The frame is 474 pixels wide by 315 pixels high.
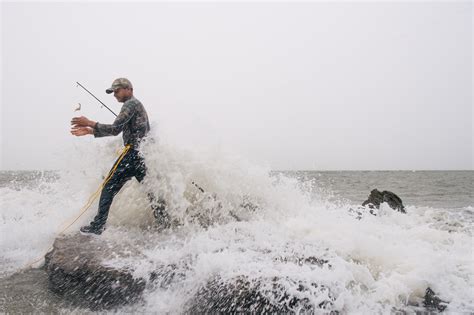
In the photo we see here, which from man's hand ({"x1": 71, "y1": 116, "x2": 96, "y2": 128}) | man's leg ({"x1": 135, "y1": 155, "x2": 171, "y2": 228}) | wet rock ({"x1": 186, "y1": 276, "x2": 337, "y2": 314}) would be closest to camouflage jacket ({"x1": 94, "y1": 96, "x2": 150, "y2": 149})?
man's hand ({"x1": 71, "y1": 116, "x2": 96, "y2": 128})

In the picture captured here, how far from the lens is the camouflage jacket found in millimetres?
5324

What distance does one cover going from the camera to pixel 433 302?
3.78 m

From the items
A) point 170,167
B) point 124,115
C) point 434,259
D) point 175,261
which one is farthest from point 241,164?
point 434,259

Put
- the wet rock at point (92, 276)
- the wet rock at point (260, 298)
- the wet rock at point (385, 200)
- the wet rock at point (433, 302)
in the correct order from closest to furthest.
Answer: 1. the wet rock at point (260, 298)
2. the wet rock at point (433, 302)
3. the wet rock at point (92, 276)
4. the wet rock at point (385, 200)

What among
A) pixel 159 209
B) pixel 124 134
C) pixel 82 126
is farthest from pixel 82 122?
Answer: pixel 159 209

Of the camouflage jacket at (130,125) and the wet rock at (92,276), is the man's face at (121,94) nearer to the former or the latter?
the camouflage jacket at (130,125)

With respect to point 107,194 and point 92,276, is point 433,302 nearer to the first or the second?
point 92,276

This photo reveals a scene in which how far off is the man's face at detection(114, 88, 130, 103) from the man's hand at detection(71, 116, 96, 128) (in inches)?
26.7

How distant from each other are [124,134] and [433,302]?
4.83 metres

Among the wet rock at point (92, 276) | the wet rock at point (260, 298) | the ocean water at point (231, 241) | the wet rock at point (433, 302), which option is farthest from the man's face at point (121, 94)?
the wet rock at point (433, 302)

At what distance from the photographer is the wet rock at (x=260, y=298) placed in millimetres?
3322

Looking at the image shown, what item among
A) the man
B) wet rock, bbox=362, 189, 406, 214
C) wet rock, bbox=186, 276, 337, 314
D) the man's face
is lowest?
wet rock, bbox=186, 276, 337, 314

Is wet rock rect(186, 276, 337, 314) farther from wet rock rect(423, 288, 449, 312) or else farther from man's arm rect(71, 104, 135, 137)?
man's arm rect(71, 104, 135, 137)

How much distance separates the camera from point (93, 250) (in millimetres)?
4605
